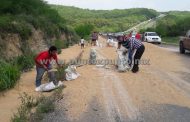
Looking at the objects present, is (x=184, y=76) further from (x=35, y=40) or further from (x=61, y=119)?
(x=35, y=40)

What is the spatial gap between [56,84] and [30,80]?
2.98m

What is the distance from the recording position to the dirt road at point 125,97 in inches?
388

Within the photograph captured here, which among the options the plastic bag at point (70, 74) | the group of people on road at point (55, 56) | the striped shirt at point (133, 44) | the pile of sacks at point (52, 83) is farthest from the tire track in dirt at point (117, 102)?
the striped shirt at point (133, 44)

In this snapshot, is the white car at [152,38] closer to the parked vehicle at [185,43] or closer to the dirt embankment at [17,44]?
the dirt embankment at [17,44]

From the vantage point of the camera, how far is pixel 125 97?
1178 centimetres

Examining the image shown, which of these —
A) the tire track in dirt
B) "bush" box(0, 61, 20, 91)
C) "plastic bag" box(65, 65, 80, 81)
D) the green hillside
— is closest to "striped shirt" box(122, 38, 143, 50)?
the tire track in dirt

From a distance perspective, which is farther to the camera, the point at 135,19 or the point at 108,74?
the point at 135,19

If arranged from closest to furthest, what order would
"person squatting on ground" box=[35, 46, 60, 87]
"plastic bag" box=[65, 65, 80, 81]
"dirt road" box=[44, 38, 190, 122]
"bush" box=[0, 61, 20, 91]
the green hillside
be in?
1. "dirt road" box=[44, 38, 190, 122]
2. "person squatting on ground" box=[35, 46, 60, 87]
3. "bush" box=[0, 61, 20, 91]
4. "plastic bag" box=[65, 65, 80, 81]
5. the green hillside

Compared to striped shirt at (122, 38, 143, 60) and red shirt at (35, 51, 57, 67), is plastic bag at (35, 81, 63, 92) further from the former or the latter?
striped shirt at (122, 38, 143, 60)

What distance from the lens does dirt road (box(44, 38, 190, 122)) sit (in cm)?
984

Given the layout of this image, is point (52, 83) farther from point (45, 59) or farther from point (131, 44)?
point (131, 44)

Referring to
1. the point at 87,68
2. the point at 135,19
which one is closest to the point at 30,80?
the point at 87,68

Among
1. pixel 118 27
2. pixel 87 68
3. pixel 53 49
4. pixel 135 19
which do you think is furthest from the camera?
pixel 135 19

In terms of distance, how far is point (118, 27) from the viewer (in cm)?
14388
